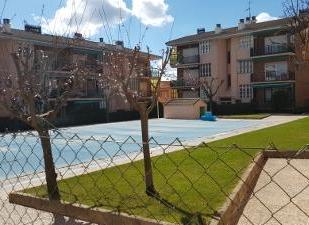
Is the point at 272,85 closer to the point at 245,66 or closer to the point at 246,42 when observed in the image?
the point at 245,66

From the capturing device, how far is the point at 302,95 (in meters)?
42.5

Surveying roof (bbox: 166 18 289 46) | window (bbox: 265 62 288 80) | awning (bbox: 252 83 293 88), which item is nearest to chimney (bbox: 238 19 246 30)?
roof (bbox: 166 18 289 46)

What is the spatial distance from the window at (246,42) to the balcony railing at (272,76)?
3.23m

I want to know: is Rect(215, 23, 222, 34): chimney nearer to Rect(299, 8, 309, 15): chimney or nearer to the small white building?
the small white building

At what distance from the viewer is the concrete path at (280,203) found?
17.8 ft

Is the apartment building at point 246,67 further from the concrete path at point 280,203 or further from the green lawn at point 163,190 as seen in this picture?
the concrete path at point 280,203

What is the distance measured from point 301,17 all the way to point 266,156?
20.2 ft

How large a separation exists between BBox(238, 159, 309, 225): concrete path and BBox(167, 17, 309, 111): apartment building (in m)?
32.0

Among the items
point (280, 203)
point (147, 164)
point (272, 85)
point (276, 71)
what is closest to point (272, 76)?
point (276, 71)

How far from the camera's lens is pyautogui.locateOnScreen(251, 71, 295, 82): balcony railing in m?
41.9

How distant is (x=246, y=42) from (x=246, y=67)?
2550 millimetres

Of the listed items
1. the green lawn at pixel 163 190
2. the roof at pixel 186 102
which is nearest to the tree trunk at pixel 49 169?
the green lawn at pixel 163 190

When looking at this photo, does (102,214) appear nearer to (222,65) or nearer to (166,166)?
(166,166)

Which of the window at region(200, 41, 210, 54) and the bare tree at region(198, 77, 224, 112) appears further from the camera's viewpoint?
the window at region(200, 41, 210, 54)
